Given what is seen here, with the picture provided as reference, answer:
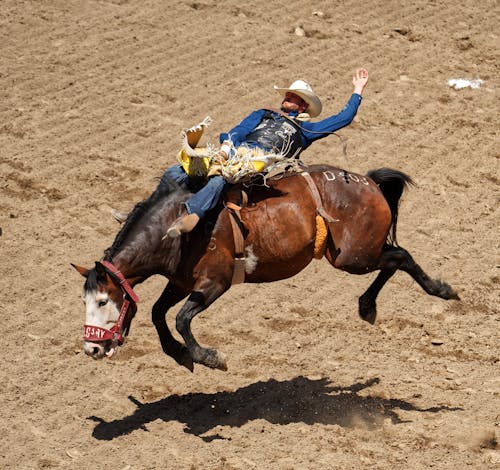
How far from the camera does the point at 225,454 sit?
21.5 feet

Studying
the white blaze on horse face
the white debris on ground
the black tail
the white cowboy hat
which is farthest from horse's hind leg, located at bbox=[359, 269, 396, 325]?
the white debris on ground

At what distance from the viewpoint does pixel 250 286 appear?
874 centimetres

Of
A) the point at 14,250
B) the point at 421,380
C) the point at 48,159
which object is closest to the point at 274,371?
the point at 421,380

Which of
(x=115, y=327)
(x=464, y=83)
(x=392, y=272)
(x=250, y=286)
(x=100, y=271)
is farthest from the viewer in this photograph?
(x=464, y=83)

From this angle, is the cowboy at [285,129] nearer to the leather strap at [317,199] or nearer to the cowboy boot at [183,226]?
the leather strap at [317,199]

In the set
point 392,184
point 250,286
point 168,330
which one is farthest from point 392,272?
point 168,330

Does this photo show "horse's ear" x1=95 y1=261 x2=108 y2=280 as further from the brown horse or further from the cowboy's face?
the cowboy's face

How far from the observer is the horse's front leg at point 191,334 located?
6562 mm

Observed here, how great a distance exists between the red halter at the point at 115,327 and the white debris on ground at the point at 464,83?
6.73 meters

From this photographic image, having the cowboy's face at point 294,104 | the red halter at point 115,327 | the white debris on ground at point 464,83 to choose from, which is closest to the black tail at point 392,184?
the cowboy's face at point 294,104

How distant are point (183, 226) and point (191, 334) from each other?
759mm

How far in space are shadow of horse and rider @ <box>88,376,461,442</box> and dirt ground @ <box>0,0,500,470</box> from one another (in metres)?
0.02

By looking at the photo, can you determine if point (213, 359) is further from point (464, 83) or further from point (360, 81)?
point (464, 83)

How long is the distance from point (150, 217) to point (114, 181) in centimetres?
339
